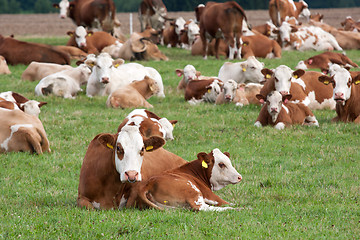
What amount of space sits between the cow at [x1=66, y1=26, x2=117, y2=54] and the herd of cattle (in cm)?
5

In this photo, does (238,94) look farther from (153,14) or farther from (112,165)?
(153,14)

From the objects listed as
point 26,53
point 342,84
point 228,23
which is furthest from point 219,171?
point 26,53

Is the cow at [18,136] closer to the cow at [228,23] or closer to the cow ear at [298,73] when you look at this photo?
the cow ear at [298,73]

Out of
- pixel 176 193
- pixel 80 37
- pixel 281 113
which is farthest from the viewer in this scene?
pixel 80 37

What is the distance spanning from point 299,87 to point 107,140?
866 centimetres

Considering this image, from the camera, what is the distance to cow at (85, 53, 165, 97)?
1653 cm

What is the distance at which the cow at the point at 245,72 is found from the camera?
17578 millimetres

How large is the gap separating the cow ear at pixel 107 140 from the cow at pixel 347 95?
23.6ft

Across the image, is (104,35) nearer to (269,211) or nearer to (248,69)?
(248,69)

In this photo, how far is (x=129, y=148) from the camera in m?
6.43

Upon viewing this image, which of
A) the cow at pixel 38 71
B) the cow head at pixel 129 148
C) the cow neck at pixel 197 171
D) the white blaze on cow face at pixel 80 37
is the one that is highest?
the cow head at pixel 129 148

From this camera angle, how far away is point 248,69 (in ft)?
57.9

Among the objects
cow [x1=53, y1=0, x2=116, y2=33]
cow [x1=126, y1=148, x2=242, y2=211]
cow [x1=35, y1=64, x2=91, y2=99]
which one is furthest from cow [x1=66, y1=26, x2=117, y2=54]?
cow [x1=126, y1=148, x2=242, y2=211]

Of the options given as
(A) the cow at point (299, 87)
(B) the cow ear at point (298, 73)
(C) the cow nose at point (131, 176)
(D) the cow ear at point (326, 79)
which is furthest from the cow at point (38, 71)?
(C) the cow nose at point (131, 176)
